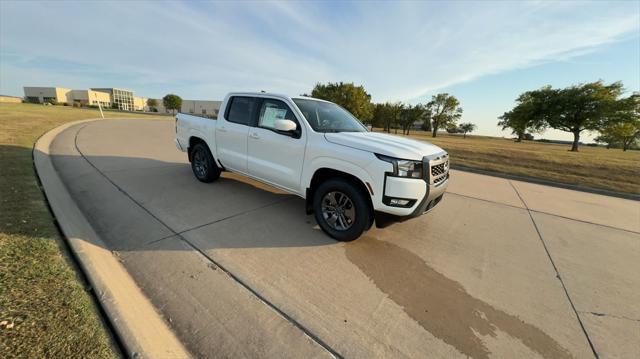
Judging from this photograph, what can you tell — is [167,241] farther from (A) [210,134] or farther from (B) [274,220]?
(A) [210,134]

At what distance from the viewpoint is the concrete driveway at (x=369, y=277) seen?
212 centimetres

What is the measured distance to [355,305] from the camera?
2443 mm

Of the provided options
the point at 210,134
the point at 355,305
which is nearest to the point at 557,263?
the point at 355,305

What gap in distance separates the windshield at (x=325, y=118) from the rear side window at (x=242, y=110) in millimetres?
862

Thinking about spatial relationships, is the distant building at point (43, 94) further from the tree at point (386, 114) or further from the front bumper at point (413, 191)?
the front bumper at point (413, 191)

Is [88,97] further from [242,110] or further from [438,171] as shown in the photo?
[438,171]

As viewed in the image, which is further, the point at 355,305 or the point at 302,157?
the point at 302,157

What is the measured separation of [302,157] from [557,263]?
142 inches

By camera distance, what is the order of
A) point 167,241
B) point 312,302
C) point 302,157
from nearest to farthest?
point 312,302 < point 167,241 < point 302,157

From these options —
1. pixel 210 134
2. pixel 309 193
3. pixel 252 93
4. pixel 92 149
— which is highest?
pixel 252 93

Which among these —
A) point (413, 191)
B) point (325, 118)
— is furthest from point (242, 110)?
point (413, 191)

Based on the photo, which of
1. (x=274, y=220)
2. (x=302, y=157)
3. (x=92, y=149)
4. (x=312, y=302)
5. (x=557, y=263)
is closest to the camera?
(x=312, y=302)

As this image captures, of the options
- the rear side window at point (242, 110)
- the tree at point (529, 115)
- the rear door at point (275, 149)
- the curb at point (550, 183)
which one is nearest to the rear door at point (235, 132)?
the rear side window at point (242, 110)

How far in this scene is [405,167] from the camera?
10.1 ft
